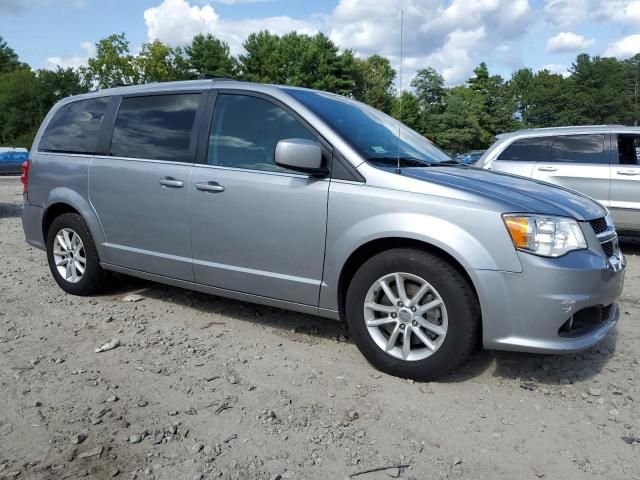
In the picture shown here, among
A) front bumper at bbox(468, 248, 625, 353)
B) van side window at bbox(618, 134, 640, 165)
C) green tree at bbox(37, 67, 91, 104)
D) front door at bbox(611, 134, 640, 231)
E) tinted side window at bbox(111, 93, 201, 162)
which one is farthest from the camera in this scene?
green tree at bbox(37, 67, 91, 104)

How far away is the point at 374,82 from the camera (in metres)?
84.5

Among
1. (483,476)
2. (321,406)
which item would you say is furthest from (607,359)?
(321,406)

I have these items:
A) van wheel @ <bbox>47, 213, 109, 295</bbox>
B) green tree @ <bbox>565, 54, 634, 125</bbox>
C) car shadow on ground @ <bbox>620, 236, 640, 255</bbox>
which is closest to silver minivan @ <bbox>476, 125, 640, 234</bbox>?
car shadow on ground @ <bbox>620, 236, 640, 255</bbox>

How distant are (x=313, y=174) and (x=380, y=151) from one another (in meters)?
0.52

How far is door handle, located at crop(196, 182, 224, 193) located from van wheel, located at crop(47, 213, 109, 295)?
149 cm

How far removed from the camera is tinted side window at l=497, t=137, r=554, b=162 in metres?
7.79

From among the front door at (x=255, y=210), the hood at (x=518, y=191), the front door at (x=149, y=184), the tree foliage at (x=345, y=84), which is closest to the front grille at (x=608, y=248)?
the hood at (x=518, y=191)

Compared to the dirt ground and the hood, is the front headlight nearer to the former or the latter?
the hood

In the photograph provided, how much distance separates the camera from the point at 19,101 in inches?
2063

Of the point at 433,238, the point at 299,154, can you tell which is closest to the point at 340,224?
the point at 299,154

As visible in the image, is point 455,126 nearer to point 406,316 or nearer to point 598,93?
point 598,93

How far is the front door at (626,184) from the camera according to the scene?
714 cm

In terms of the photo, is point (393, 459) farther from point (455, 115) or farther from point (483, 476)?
point (455, 115)

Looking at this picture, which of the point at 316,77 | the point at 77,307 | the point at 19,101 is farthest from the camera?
the point at 316,77
